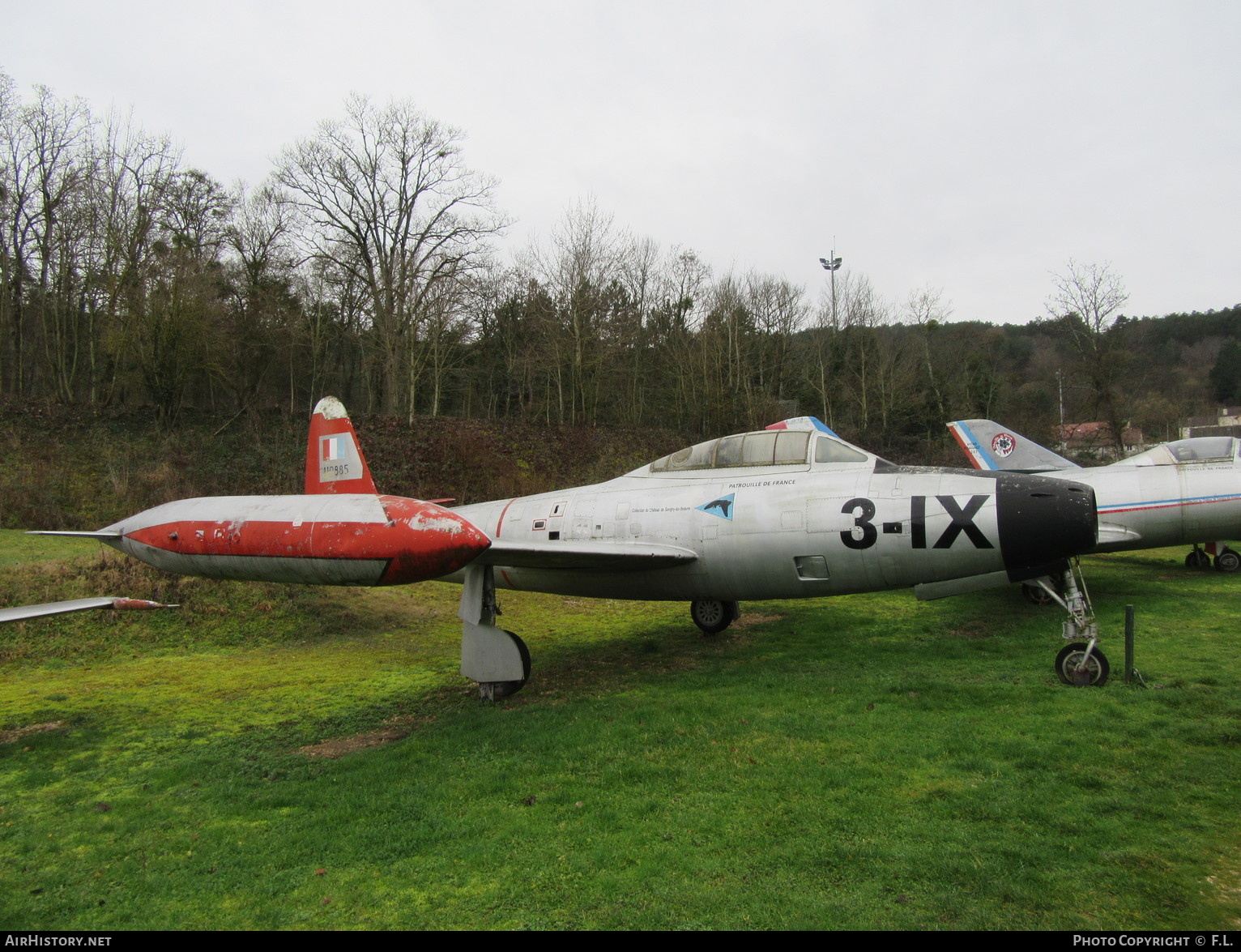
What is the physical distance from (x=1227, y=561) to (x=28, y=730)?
A: 20.6m

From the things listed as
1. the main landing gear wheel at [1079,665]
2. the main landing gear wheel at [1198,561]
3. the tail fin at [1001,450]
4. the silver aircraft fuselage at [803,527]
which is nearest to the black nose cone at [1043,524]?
the silver aircraft fuselage at [803,527]

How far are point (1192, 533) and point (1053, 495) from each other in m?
8.35

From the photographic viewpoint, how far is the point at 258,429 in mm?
24422

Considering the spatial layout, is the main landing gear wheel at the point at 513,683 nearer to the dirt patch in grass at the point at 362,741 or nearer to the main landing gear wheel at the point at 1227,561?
the dirt patch in grass at the point at 362,741

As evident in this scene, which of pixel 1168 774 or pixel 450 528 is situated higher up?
pixel 450 528

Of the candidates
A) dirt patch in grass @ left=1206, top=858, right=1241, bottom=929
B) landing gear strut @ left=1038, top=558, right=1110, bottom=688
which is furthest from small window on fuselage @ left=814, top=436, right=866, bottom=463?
dirt patch in grass @ left=1206, top=858, right=1241, bottom=929

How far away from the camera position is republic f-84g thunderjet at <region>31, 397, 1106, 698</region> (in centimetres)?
600

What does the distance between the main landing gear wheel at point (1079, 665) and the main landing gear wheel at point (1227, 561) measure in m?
11.0

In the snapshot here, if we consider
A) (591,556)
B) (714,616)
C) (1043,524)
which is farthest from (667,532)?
(1043,524)

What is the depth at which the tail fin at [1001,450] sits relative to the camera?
1556 cm

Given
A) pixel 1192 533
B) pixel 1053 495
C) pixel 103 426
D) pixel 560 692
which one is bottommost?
pixel 560 692

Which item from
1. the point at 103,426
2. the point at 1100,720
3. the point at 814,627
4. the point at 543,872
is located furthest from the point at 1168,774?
the point at 103,426

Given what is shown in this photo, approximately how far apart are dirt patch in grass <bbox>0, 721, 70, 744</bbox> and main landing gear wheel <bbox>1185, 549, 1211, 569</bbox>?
66.6ft

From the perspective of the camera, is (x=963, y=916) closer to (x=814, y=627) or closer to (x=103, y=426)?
(x=814, y=627)
